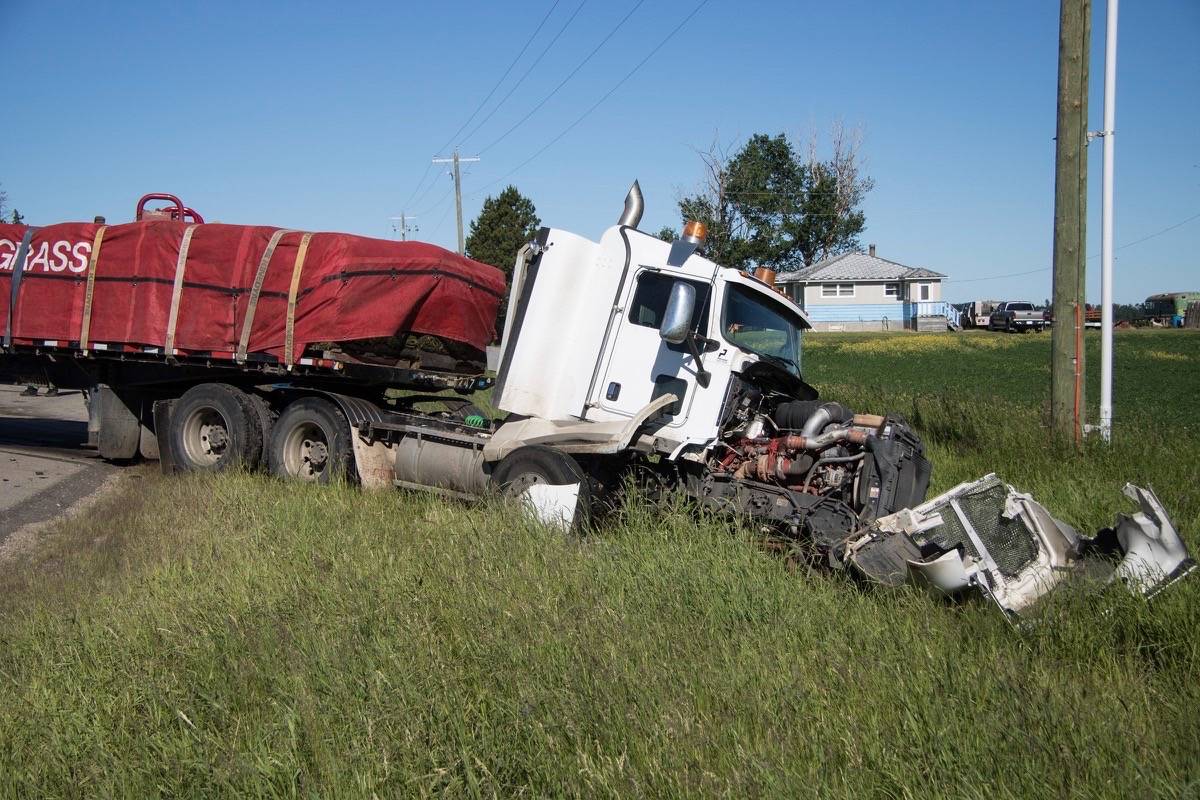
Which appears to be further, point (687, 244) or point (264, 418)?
point (264, 418)

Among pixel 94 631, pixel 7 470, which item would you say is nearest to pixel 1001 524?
pixel 94 631

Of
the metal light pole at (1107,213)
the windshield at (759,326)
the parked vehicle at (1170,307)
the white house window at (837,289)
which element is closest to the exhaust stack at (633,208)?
the windshield at (759,326)

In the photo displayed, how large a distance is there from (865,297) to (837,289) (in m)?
2.05

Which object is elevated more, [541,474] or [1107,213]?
[1107,213]

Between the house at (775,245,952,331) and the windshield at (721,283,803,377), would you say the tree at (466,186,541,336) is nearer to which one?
the house at (775,245,952,331)

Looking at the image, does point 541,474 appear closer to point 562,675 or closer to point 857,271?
point 562,675

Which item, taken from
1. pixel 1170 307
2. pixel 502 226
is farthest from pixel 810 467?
pixel 1170 307

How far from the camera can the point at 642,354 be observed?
793 cm

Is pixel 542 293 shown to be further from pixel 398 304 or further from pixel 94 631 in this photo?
pixel 94 631

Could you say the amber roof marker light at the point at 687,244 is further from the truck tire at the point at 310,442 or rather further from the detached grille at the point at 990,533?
the truck tire at the point at 310,442

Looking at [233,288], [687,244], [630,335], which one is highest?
[687,244]

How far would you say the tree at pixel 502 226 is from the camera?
155 ft

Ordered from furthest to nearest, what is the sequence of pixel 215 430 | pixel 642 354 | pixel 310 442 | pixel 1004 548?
1. pixel 215 430
2. pixel 310 442
3. pixel 642 354
4. pixel 1004 548

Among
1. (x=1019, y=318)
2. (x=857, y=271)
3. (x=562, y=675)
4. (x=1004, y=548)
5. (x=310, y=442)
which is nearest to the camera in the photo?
(x=562, y=675)
